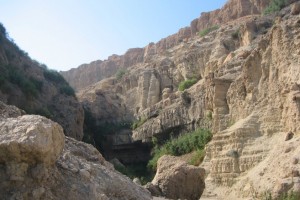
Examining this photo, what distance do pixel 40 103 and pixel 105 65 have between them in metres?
71.9

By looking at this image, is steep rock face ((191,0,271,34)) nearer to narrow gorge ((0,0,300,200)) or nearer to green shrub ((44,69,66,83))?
narrow gorge ((0,0,300,200))

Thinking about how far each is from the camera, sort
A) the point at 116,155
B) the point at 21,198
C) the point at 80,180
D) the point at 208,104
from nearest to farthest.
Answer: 1. the point at 21,198
2. the point at 80,180
3. the point at 208,104
4. the point at 116,155

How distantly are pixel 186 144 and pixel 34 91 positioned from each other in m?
13.3

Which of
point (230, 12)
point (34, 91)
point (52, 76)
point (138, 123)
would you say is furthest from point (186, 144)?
point (230, 12)

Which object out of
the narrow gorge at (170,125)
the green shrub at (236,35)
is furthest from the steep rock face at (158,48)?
the green shrub at (236,35)

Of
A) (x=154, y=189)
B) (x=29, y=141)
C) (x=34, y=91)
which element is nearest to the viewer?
(x=29, y=141)

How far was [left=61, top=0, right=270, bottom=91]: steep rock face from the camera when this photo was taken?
81.7 m

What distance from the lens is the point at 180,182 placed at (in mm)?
16906

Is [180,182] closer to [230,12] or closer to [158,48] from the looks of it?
[230,12]

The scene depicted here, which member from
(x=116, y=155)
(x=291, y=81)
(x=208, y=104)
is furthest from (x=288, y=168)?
(x=116, y=155)

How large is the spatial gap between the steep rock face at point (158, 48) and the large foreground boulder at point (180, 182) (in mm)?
58236

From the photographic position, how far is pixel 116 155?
167ft

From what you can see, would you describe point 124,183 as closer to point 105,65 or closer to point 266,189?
point 266,189

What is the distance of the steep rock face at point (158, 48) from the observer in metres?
81.7
